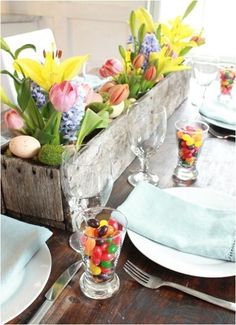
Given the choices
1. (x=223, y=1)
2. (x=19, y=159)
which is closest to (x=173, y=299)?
(x=19, y=159)

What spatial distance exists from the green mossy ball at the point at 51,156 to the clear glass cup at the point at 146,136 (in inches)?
8.3

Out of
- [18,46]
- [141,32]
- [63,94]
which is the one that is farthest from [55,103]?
[18,46]

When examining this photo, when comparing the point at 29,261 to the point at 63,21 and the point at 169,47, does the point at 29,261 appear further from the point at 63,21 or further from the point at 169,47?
the point at 63,21

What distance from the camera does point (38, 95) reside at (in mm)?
586

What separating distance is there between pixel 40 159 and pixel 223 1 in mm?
1616

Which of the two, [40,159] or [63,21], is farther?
[63,21]

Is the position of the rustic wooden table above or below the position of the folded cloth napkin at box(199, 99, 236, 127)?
below

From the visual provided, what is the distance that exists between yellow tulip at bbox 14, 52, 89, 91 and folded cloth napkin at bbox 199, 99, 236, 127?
0.56 m

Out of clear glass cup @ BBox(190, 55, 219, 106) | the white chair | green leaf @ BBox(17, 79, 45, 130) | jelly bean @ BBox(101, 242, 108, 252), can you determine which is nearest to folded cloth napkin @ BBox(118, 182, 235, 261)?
jelly bean @ BBox(101, 242, 108, 252)

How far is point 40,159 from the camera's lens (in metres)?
0.57

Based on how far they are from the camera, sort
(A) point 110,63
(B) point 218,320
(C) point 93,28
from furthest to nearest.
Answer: (C) point 93,28 < (A) point 110,63 < (B) point 218,320

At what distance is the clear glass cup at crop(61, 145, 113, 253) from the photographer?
0.55 m

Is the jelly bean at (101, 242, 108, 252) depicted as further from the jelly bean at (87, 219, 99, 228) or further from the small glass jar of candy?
the small glass jar of candy

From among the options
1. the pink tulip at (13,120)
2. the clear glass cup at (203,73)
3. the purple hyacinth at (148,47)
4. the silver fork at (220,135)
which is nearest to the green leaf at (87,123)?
the pink tulip at (13,120)
